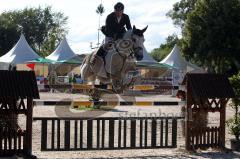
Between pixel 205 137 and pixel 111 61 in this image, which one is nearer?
pixel 205 137

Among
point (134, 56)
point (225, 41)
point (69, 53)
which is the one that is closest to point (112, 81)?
point (134, 56)

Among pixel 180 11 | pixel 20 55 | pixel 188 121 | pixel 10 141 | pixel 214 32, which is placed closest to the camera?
pixel 10 141

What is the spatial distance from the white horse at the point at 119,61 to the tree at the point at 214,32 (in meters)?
34.7

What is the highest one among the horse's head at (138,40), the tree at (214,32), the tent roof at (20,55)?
the tree at (214,32)

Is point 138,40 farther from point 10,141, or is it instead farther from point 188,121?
point 10,141

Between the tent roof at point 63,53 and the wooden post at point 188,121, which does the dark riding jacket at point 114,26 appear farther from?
the tent roof at point 63,53

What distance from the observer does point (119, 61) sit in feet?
46.9

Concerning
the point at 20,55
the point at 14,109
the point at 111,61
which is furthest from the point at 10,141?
the point at 20,55

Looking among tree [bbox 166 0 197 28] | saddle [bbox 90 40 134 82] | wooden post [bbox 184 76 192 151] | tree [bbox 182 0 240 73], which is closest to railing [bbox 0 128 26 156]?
wooden post [bbox 184 76 192 151]

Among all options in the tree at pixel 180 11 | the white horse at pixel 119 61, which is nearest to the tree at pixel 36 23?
the tree at pixel 180 11

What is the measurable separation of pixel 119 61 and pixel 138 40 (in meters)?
1.01

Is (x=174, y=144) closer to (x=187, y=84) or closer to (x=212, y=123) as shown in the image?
(x=187, y=84)

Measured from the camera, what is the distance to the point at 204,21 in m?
50.1

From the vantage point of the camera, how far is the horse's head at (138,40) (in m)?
13.5
